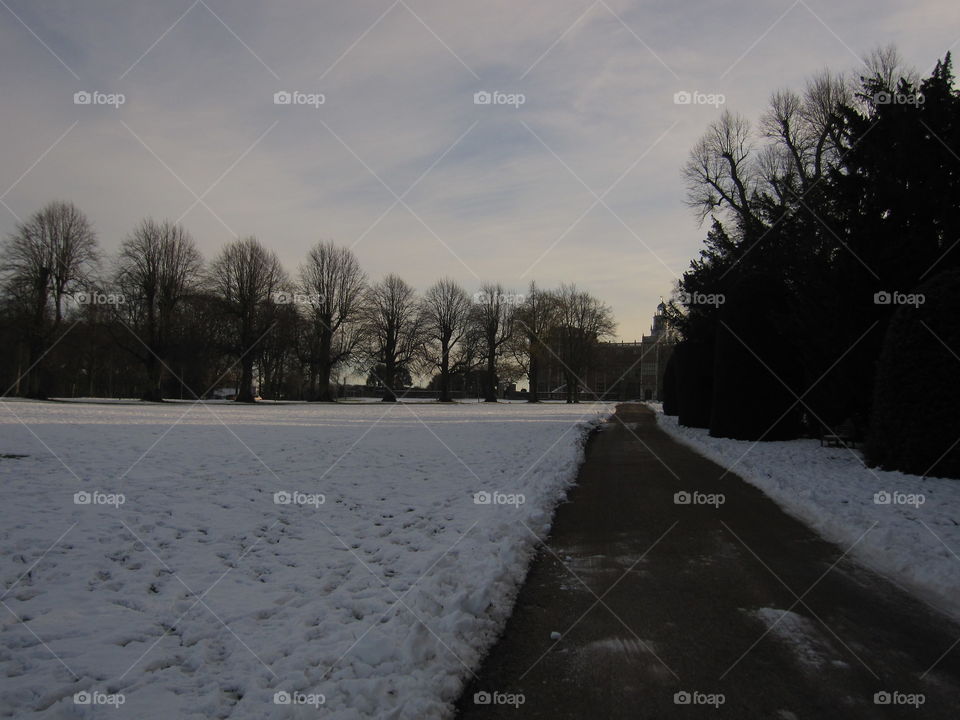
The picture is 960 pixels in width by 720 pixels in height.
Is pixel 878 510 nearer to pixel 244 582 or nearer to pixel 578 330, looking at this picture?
pixel 244 582

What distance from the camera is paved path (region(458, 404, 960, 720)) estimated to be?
3.69 metres

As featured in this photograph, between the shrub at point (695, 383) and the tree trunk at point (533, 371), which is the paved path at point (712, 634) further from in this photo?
the tree trunk at point (533, 371)

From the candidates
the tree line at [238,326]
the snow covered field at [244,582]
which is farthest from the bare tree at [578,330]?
the snow covered field at [244,582]

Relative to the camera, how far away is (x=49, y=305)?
44.3 meters

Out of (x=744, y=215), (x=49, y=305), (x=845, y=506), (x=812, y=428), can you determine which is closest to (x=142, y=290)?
(x=49, y=305)

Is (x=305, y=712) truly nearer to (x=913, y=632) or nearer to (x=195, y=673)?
(x=195, y=673)

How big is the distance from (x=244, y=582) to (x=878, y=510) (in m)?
8.58

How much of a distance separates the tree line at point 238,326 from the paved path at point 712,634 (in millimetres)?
36111

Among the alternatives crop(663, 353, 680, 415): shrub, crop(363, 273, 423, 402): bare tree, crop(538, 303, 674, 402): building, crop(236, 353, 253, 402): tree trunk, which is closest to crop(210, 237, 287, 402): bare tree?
crop(236, 353, 253, 402): tree trunk

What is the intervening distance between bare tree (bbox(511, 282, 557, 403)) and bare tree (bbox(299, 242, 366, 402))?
19158mm

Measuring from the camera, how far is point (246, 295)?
2007 inches

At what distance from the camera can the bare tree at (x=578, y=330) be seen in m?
73.9

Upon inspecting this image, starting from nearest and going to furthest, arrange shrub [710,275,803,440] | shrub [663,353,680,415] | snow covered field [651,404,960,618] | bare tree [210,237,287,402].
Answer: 1. snow covered field [651,404,960,618]
2. shrub [710,275,803,440]
3. shrub [663,353,680,415]
4. bare tree [210,237,287,402]

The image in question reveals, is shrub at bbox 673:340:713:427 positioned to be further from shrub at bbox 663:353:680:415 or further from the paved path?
the paved path
